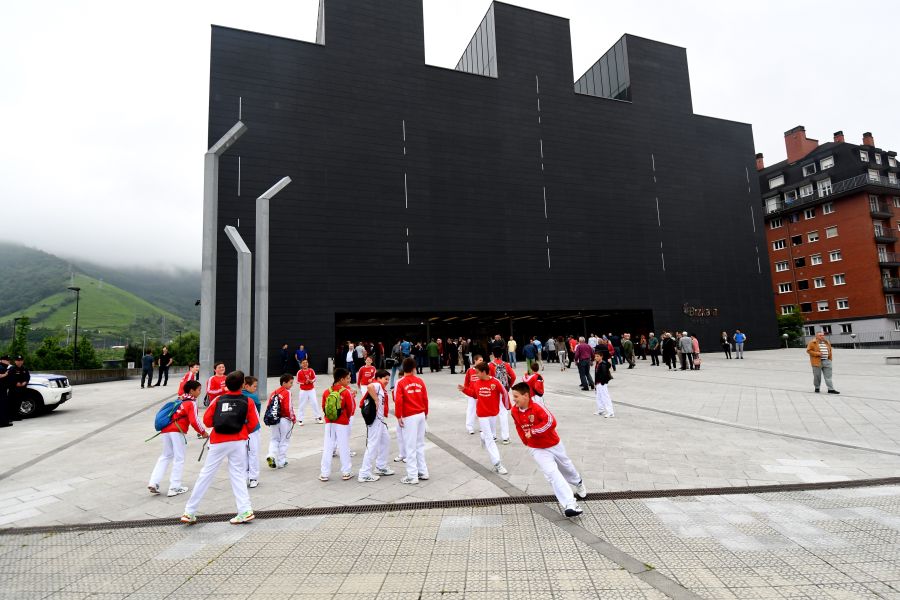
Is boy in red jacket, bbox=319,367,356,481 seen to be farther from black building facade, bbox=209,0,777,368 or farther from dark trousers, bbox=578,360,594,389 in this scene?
black building facade, bbox=209,0,777,368

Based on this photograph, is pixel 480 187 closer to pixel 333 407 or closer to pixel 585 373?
pixel 585 373

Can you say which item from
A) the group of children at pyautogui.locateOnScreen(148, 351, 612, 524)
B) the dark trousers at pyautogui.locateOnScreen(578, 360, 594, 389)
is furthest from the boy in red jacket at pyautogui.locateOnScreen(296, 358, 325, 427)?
the dark trousers at pyautogui.locateOnScreen(578, 360, 594, 389)

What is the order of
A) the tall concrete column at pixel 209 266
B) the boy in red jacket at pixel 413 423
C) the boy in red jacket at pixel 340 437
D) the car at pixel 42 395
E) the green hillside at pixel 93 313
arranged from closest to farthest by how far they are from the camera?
the boy in red jacket at pixel 413 423 → the boy in red jacket at pixel 340 437 → the car at pixel 42 395 → the tall concrete column at pixel 209 266 → the green hillside at pixel 93 313

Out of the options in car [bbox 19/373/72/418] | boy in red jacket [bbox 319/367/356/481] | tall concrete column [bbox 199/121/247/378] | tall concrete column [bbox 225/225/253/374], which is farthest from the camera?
tall concrete column [bbox 225/225/253/374]

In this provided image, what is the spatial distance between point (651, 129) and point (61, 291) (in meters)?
221

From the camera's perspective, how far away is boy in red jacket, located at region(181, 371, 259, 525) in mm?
4793

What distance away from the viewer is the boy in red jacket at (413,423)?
5977mm

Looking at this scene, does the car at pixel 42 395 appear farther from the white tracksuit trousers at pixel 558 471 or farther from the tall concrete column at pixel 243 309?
the white tracksuit trousers at pixel 558 471

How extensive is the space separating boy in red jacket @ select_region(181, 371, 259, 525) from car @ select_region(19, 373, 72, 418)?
12748 millimetres

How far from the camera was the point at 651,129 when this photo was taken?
3534 cm

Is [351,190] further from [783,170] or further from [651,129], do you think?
[783,170]

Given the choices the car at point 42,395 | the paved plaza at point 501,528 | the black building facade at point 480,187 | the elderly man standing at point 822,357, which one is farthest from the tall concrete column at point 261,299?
the elderly man standing at point 822,357

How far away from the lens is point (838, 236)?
45.6m

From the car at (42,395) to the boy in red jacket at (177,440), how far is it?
11111 millimetres
